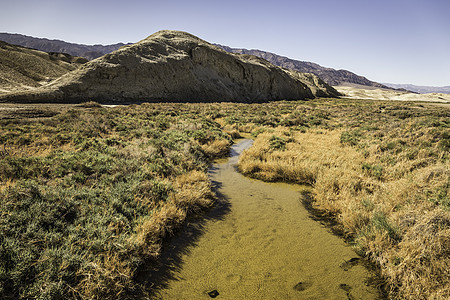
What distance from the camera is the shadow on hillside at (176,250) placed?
13.4ft

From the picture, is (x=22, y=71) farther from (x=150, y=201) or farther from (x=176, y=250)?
(x=176, y=250)

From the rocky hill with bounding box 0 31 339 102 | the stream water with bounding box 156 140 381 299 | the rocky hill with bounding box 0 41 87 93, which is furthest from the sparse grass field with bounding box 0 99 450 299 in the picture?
the rocky hill with bounding box 0 41 87 93

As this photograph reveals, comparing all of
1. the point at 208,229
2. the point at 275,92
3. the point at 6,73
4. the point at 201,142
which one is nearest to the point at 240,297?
the point at 208,229

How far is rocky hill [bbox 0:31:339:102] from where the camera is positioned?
30575 millimetres

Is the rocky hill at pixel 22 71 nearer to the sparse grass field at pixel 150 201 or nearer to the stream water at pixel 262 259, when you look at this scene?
the sparse grass field at pixel 150 201

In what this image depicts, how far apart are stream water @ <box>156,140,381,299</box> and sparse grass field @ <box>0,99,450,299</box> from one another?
0.52 m

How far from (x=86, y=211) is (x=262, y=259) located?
419cm

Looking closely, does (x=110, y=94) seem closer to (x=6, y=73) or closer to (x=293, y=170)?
(x=6, y=73)

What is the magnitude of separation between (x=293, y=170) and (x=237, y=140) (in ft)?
25.1

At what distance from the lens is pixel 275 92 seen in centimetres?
5662

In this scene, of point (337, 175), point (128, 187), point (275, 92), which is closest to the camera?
point (128, 187)

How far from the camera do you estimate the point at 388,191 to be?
22.1 ft

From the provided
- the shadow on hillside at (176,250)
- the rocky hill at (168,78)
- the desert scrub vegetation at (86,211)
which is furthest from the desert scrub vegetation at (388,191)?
the rocky hill at (168,78)

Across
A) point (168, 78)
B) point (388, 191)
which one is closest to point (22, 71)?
point (168, 78)
